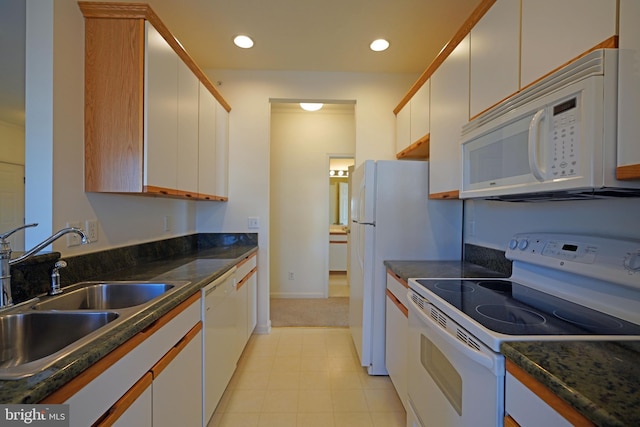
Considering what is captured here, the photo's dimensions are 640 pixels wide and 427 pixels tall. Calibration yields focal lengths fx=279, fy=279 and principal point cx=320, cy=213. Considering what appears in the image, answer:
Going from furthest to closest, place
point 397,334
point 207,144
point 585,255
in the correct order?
point 207,144 → point 397,334 → point 585,255

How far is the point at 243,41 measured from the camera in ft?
7.72

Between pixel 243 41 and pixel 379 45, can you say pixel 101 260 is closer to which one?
pixel 243 41

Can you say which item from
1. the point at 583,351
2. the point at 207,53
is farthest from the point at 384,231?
the point at 207,53

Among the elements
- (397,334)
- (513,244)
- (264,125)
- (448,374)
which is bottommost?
(397,334)

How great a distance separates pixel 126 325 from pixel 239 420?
49.2 inches

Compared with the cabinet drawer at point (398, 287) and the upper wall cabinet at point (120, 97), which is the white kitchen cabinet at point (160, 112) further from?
the cabinet drawer at point (398, 287)

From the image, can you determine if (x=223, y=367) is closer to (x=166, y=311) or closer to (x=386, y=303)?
(x=166, y=311)

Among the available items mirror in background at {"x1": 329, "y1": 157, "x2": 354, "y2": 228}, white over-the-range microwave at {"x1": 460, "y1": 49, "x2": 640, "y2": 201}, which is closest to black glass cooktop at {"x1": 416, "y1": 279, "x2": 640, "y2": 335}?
white over-the-range microwave at {"x1": 460, "y1": 49, "x2": 640, "y2": 201}

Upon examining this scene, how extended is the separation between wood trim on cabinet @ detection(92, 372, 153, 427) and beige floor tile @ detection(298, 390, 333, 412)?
46.4 inches

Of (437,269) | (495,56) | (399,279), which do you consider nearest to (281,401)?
(399,279)

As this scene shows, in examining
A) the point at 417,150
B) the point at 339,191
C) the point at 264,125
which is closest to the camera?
the point at 417,150

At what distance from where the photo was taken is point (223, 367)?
5.74 feet

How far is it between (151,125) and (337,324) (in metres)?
2.61

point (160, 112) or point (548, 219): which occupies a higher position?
point (160, 112)
